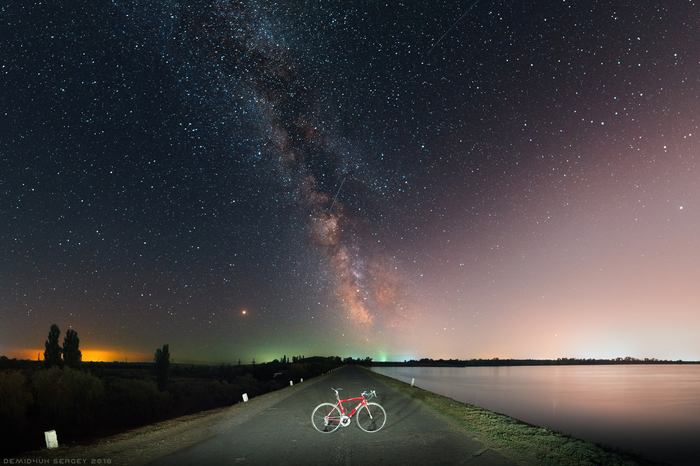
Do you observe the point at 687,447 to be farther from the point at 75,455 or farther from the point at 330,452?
the point at 75,455

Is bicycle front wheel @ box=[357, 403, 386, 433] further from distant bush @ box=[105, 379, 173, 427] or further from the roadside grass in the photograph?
distant bush @ box=[105, 379, 173, 427]

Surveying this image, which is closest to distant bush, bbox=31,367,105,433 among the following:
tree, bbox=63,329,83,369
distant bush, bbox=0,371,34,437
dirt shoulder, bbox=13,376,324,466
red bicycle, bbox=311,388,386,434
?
distant bush, bbox=0,371,34,437

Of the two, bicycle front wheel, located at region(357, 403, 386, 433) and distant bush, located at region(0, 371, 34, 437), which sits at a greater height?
bicycle front wheel, located at region(357, 403, 386, 433)

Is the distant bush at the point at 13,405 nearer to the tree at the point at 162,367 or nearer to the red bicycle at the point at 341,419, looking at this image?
the red bicycle at the point at 341,419

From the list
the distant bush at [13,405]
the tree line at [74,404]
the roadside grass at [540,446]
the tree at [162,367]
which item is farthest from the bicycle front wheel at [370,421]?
the tree at [162,367]

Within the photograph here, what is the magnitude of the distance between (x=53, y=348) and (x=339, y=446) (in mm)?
63243

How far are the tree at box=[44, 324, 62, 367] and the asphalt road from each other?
5677cm

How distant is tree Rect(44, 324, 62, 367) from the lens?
53.0 m

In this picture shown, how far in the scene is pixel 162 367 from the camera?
50000 millimetres

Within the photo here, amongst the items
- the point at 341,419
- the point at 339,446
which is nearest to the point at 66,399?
the point at 341,419

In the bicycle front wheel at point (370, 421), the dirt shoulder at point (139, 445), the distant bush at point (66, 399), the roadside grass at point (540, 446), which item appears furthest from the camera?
the distant bush at point (66, 399)

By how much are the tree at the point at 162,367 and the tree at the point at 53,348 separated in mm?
14888

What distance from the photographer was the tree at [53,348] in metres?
53.0

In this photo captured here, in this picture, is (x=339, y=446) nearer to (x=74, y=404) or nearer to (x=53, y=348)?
(x=74, y=404)
